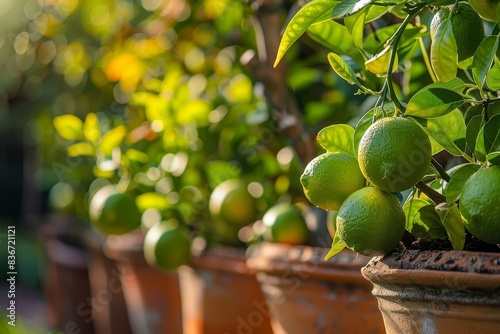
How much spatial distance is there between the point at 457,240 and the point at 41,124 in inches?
81.1

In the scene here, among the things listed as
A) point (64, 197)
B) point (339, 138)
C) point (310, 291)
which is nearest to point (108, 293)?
point (64, 197)

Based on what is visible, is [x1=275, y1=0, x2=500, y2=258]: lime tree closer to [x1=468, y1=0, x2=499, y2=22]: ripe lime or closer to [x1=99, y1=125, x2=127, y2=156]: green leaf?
[x1=468, y1=0, x2=499, y2=22]: ripe lime

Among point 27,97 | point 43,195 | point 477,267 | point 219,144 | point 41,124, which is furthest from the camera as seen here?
point 43,195

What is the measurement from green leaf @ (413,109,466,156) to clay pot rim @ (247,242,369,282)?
270mm

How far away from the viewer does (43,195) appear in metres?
3.71

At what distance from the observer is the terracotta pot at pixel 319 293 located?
2.77 ft

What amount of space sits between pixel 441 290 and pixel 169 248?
0.75 meters

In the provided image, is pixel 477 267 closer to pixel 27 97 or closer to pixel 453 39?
pixel 453 39

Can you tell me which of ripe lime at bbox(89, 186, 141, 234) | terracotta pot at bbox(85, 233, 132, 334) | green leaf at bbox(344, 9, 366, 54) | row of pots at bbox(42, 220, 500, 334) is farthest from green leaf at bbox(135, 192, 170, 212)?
green leaf at bbox(344, 9, 366, 54)

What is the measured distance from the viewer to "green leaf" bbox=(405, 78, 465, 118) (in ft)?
1.80

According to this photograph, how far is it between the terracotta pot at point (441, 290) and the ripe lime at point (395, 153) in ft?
0.19

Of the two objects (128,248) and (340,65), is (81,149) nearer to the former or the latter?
(128,248)

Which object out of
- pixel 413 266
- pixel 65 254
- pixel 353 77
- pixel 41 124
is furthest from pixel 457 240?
pixel 41 124

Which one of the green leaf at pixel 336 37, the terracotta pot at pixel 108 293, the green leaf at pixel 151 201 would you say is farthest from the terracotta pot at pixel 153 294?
the green leaf at pixel 336 37
